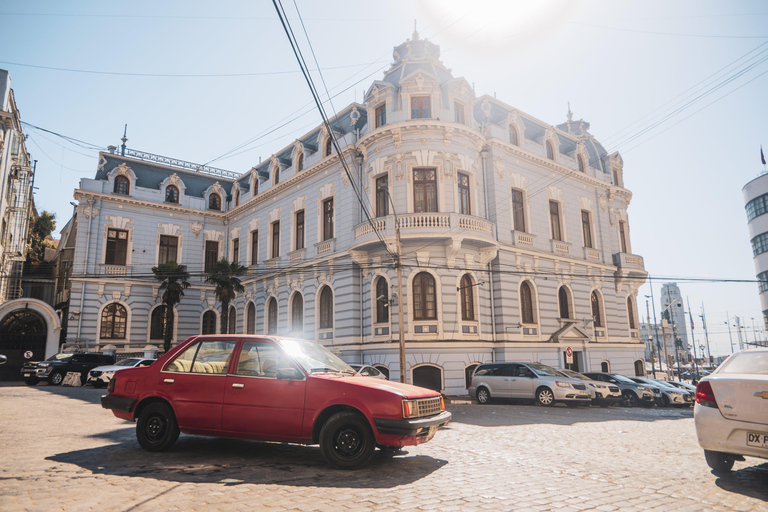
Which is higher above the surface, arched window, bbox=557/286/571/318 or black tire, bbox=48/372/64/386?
arched window, bbox=557/286/571/318

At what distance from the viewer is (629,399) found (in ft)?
71.5

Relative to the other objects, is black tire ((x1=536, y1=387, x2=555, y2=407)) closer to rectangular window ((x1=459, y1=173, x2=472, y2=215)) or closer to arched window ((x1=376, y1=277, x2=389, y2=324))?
arched window ((x1=376, y1=277, x2=389, y2=324))

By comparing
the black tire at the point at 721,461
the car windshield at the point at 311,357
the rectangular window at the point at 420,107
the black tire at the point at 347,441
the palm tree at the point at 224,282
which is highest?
the rectangular window at the point at 420,107

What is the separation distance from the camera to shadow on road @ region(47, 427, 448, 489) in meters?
6.23

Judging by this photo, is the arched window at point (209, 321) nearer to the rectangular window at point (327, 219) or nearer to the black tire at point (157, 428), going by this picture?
the rectangular window at point (327, 219)

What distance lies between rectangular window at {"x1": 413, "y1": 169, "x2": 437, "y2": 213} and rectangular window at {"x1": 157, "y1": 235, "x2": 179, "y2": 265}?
2116 centimetres

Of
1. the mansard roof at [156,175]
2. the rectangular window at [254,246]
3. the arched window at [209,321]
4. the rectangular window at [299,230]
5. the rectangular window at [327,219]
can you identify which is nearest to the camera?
the rectangular window at [327,219]

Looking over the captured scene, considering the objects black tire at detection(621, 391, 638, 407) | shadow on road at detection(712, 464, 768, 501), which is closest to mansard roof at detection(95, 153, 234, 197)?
black tire at detection(621, 391, 638, 407)

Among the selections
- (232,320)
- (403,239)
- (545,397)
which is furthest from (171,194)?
(545,397)

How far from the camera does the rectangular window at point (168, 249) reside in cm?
3594

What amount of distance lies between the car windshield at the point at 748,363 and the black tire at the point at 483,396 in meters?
13.4

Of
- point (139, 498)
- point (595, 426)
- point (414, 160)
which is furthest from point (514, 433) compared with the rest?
point (414, 160)

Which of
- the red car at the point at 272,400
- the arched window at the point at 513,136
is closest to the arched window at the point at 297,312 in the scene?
the arched window at the point at 513,136

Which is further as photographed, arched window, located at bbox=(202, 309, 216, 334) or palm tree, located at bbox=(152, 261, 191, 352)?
arched window, located at bbox=(202, 309, 216, 334)
